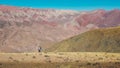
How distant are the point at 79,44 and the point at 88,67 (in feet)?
366

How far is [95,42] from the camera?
143 m

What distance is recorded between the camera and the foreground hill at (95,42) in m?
133

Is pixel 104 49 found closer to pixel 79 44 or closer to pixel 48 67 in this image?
pixel 79 44

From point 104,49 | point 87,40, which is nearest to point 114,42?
point 104,49

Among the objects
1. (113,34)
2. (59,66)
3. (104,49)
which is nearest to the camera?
(59,66)

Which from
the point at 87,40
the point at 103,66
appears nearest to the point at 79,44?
the point at 87,40

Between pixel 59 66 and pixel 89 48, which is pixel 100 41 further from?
pixel 59 66

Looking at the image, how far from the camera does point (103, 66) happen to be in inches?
1487

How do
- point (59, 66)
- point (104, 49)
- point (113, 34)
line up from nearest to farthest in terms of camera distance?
point (59, 66) → point (104, 49) → point (113, 34)

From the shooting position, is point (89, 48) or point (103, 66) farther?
point (89, 48)

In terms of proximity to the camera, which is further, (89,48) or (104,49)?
(89,48)

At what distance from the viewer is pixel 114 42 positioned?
133000mm

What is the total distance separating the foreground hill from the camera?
132875 millimetres

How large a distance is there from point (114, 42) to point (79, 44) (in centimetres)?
1954
